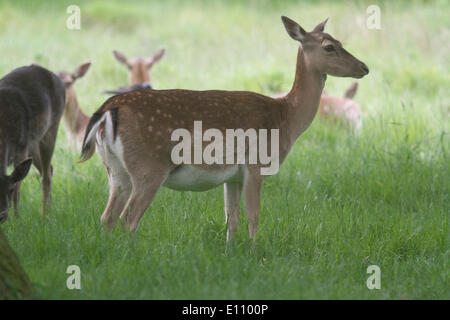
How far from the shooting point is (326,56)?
5508 millimetres

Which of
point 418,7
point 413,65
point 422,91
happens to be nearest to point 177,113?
point 422,91

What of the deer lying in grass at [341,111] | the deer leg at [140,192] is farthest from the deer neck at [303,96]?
the deer lying in grass at [341,111]

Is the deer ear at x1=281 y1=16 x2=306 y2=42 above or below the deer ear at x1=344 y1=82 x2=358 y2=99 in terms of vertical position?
below

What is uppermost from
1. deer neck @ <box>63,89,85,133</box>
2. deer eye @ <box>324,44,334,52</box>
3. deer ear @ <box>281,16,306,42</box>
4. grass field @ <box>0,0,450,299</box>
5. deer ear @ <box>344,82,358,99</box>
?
deer ear @ <box>344,82,358,99</box>

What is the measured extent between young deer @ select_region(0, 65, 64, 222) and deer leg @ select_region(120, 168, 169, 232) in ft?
3.26

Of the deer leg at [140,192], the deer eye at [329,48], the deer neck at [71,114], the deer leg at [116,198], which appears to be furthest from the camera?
the deer neck at [71,114]

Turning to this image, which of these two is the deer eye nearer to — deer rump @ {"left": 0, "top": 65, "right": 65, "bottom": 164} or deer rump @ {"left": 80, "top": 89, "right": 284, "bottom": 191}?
deer rump @ {"left": 80, "top": 89, "right": 284, "bottom": 191}

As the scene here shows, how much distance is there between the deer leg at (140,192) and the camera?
4.76 m

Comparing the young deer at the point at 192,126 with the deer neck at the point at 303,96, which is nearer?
the young deer at the point at 192,126

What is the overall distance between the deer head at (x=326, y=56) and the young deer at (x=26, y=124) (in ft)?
7.06

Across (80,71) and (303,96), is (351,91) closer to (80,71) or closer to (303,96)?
(80,71)

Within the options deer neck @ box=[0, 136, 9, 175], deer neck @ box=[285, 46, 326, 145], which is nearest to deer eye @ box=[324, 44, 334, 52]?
deer neck @ box=[285, 46, 326, 145]

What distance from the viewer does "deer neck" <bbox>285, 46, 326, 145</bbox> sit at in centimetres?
550

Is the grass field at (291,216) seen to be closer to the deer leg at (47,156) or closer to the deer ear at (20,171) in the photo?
the deer leg at (47,156)
